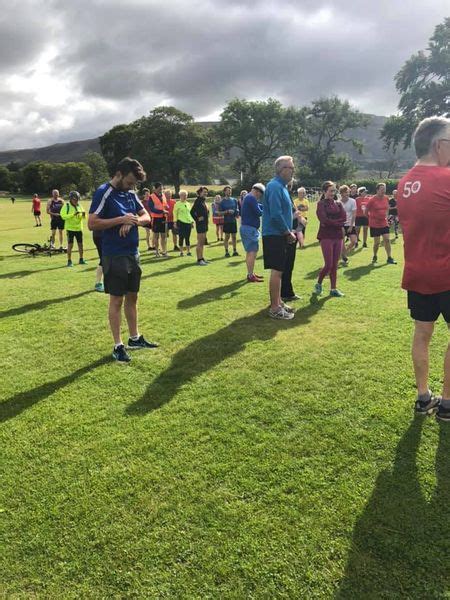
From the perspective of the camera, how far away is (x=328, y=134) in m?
83.4

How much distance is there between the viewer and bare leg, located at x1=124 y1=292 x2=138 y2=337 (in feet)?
16.1

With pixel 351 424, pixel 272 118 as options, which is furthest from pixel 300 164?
pixel 351 424

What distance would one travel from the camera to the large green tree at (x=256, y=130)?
73312mm

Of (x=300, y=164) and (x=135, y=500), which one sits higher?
(x=300, y=164)

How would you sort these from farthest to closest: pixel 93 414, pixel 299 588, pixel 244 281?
1. pixel 244 281
2. pixel 93 414
3. pixel 299 588

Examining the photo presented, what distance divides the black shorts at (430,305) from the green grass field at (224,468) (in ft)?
2.88

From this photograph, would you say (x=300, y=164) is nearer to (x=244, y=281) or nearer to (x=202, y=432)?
(x=244, y=281)

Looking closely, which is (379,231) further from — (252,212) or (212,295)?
(212,295)

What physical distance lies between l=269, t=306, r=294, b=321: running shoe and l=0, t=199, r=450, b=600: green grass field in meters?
0.45

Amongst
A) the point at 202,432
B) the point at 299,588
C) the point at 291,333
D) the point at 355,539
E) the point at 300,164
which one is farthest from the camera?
the point at 300,164

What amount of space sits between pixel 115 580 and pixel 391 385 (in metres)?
2.95

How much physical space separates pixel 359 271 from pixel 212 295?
421 centimetres

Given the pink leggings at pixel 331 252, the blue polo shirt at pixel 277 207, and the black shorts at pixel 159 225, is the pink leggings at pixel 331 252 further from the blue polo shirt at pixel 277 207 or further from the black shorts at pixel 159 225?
the black shorts at pixel 159 225

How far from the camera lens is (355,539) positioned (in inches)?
92.8
